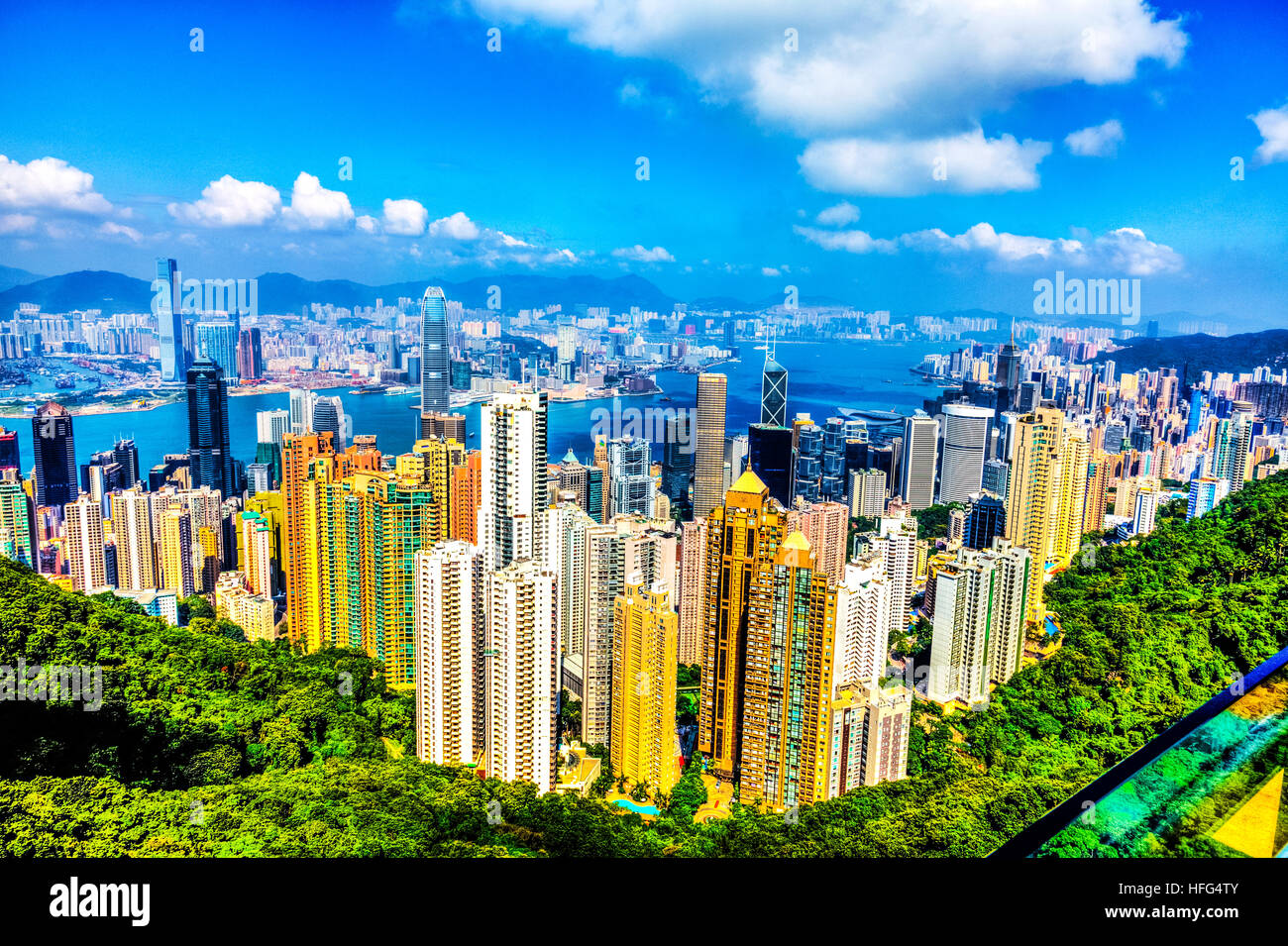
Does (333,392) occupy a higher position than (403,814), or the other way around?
(333,392)

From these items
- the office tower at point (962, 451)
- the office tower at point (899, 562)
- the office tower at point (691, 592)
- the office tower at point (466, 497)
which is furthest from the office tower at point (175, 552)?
the office tower at point (962, 451)

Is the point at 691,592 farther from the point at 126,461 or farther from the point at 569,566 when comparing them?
the point at 126,461

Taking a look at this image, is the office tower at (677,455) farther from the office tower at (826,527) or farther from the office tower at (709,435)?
the office tower at (826,527)

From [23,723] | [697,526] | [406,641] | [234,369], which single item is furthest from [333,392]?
[23,723]

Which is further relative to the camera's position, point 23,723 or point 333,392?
point 333,392

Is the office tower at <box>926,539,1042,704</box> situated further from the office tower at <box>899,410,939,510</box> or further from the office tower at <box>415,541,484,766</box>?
the office tower at <box>899,410,939,510</box>

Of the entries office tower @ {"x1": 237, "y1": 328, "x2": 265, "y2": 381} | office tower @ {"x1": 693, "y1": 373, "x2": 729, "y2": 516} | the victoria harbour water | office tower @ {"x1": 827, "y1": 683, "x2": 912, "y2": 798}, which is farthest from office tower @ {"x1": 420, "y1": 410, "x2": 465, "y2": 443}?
office tower @ {"x1": 827, "y1": 683, "x2": 912, "y2": 798}
